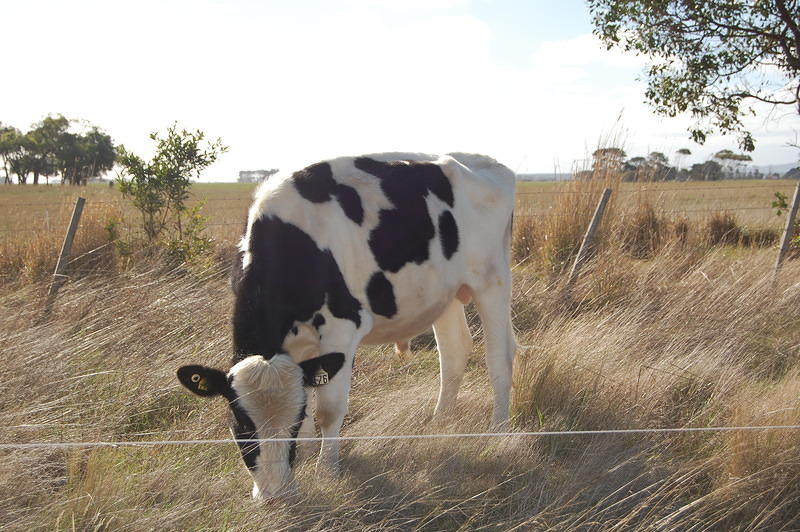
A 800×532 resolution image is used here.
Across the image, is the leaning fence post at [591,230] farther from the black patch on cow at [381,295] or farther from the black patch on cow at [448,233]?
the black patch on cow at [381,295]

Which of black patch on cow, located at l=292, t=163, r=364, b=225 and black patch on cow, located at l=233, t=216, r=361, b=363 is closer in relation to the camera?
black patch on cow, located at l=233, t=216, r=361, b=363

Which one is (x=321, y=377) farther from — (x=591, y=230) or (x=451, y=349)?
(x=591, y=230)

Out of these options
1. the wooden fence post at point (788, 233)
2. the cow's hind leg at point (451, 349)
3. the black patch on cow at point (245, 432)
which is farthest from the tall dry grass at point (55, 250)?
the wooden fence post at point (788, 233)

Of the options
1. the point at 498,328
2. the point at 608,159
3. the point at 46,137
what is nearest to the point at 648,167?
the point at 608,159

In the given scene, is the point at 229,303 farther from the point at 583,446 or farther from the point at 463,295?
the point at 583,446

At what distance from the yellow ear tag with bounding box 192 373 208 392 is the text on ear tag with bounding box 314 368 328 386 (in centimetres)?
58

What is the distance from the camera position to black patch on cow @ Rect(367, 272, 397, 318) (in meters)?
4.65

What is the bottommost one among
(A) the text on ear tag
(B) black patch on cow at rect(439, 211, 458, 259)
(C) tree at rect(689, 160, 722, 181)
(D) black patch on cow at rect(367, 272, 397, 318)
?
(A) the text on ear tag

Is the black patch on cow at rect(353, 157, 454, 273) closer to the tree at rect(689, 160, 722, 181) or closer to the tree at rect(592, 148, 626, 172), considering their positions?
the tree at rect(592, 148, 626, 172)

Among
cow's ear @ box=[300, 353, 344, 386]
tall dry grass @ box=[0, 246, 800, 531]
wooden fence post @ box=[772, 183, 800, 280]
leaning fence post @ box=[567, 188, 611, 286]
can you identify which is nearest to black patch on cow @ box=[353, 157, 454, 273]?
cow's ear @ box=[300, 353, 344, 386]

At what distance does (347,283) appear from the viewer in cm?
449

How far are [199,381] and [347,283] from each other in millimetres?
1178

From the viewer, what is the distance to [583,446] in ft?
15.2

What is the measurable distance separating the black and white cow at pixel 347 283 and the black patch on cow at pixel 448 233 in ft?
0.04
